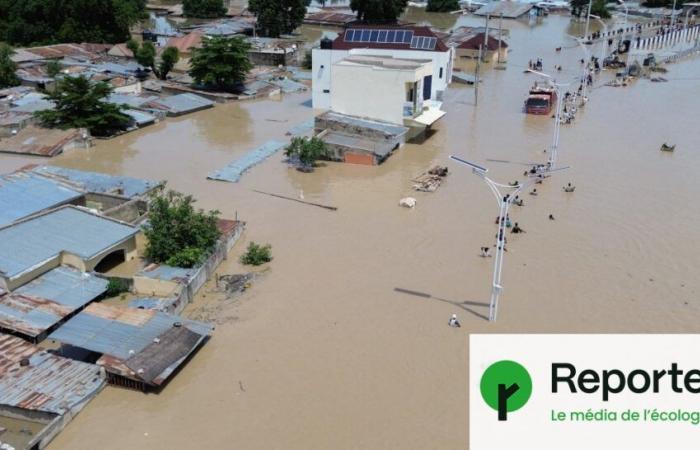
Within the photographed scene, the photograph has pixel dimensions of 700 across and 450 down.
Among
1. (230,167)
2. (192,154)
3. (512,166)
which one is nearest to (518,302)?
(512,166)

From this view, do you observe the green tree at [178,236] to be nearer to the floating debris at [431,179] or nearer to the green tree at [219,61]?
the floating debris at [431,179]

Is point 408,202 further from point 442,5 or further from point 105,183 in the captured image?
point 442,5

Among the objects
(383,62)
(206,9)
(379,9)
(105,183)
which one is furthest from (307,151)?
(206,9)

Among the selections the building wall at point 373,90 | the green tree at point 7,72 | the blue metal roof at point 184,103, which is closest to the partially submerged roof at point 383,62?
the building wall at point 373,90

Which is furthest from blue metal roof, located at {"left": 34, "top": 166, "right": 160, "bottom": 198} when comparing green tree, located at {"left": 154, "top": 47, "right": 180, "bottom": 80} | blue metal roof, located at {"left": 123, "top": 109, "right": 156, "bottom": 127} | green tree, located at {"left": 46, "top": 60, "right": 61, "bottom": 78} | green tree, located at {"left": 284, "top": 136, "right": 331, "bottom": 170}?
green tree, located at {"left": 154, "top": 47, "right": 180, "bottom": 80}

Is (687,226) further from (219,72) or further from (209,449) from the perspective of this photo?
(219,72)
